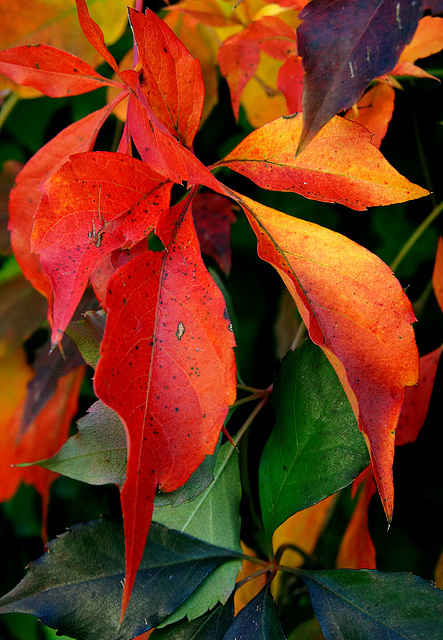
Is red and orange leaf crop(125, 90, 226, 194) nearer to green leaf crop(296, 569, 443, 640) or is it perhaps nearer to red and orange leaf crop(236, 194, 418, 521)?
red and orange leaf crop(236, 194, 418, 521)

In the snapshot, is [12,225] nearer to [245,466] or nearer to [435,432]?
[245,466]

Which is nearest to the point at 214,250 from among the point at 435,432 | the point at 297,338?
the point at 297,338

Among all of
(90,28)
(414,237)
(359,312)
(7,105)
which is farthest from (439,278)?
(7,105)

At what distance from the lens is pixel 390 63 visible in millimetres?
181

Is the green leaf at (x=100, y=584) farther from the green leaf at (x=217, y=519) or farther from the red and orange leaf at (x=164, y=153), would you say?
the red and orange leaf at (x=164, y=153)

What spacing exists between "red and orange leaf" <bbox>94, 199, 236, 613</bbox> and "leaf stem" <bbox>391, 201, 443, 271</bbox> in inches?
8.9

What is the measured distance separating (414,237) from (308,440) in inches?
8.1

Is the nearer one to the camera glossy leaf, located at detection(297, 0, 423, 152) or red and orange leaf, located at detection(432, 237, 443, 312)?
glossy leaf, located at detection(297, 0, 423, 152)

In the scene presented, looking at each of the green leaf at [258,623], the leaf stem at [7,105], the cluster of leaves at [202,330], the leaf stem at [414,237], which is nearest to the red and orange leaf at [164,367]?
the cluster of leaves at [202,330]

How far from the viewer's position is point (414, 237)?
398 millimetres

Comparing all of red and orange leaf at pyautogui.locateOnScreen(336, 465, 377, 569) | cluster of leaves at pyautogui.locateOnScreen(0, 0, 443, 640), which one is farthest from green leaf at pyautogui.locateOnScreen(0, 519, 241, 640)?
red and orange leaf at pyautogui.locateOnScreen(336, 465, 377, 569)

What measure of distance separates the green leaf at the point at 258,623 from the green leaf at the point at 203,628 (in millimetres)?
14

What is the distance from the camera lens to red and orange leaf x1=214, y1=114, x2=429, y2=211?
23cm

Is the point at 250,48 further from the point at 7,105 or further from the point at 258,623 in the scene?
the point at 258,623
